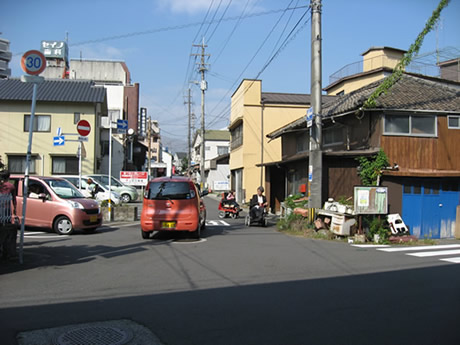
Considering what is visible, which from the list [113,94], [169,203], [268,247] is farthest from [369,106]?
[113,94]

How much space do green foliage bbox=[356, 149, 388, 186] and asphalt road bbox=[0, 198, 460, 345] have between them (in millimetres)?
4207

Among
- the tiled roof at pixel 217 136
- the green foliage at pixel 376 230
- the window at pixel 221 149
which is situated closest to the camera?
the green foliage at pixel 376 230

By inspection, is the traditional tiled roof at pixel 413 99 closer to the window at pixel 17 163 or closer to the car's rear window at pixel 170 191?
the car's rear window at pixel 170 191

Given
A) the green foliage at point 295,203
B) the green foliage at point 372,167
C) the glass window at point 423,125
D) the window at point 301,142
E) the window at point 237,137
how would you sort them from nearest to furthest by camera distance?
the green foliage at point 372,167
the glass window at point 423,125
the green foliage at point 295,203
the window at point 301,142
the window at point 237,137

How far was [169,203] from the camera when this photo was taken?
38.1 feet

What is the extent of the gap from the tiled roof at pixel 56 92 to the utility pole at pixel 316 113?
18.4m

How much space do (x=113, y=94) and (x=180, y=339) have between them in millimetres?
39322

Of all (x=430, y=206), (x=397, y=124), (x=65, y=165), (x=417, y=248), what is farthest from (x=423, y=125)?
(x=65, y=165)

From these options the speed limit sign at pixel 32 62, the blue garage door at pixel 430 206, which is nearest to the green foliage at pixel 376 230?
the blue garage door at pixel 430 206

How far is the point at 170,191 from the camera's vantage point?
1185 cm

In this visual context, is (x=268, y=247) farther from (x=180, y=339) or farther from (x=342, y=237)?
(x=180, y=339)

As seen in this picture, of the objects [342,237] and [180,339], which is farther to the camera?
[342,237]

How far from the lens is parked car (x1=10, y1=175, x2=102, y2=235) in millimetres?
12320

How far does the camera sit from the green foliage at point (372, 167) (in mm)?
13992
